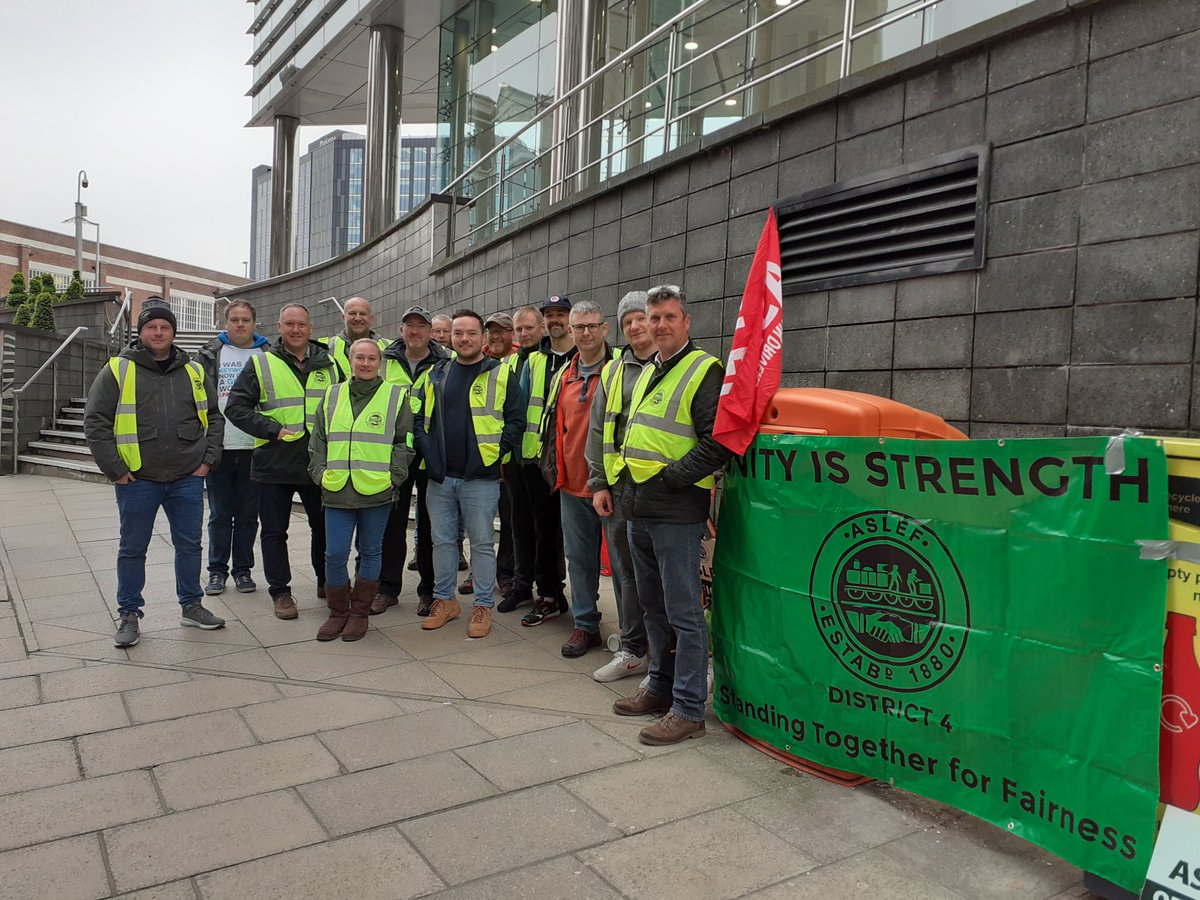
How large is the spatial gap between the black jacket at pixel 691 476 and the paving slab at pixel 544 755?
0.98 m

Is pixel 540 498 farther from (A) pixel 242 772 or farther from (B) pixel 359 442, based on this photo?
(A) pixel 242 772

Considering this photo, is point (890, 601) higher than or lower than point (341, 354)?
lower

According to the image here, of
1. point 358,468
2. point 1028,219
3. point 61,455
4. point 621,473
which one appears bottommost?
point 61,455

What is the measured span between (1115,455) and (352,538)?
4.10m

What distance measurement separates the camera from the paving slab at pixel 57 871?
8.10ft

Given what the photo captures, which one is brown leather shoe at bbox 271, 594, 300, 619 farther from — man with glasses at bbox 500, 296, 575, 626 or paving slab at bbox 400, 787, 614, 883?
paving slab at bbox 400, 787, 614, 883

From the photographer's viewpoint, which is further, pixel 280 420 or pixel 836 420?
pixel 280 420

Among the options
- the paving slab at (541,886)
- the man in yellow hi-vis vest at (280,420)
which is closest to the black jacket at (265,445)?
the man in yellow hi-vis vest at (280,420)

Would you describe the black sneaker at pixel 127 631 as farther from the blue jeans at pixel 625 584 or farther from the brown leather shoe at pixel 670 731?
the brown leather shoe at pixel 670 731

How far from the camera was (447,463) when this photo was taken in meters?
5.18

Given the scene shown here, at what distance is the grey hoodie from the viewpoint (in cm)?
478

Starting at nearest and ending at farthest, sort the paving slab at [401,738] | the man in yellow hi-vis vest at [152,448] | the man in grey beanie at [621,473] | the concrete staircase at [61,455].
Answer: the paving slab at [401,738]
the man in grey beanie at [621,473]
the man in yellow hi-vis vest at [152,448]
the concrete staircase at [61,455]

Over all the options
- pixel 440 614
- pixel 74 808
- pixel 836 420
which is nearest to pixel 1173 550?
pixel 836 420

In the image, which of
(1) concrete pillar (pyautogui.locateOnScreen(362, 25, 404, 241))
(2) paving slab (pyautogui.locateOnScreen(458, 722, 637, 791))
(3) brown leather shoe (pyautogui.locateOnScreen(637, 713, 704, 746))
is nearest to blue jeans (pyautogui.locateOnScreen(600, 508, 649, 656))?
(3) brown leather shoe (pyautogui.locateOnScreen(637, 713, 704, 746))
